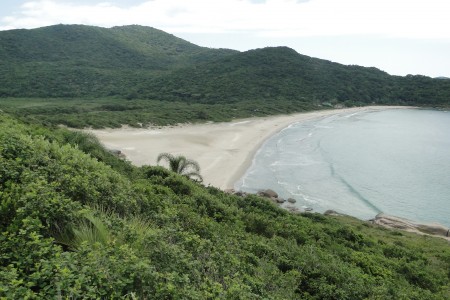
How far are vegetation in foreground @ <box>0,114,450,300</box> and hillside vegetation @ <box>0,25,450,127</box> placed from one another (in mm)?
48860

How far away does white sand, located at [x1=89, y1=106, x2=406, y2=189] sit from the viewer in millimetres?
34594

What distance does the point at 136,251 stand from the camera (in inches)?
233

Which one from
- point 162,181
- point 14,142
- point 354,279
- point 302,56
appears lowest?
point 354,279

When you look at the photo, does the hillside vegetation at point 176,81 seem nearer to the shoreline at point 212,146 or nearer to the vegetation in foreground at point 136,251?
the shoreline at point 212,146

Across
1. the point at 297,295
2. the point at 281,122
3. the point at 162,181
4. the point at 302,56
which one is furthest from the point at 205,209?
the point at 302,56

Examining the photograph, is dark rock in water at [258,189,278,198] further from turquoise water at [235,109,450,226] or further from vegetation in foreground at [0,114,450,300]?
vegetation in foreground at [0,114,450,300]

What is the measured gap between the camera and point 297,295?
8.93m

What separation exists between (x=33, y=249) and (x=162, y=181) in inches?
453

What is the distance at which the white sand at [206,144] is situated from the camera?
3459 centimetres

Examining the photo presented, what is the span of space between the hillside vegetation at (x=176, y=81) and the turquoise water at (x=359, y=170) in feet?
66.8

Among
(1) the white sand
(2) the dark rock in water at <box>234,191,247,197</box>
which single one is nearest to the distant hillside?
(1) the white sand

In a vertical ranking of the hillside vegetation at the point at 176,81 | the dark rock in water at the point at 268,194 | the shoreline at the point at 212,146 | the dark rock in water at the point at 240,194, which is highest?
the hillside vegetation at the point at 176,81

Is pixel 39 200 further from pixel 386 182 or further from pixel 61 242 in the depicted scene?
pixel 386 182

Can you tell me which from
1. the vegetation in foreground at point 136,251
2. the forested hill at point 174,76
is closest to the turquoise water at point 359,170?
the vegetation in foreground at point 136,251
